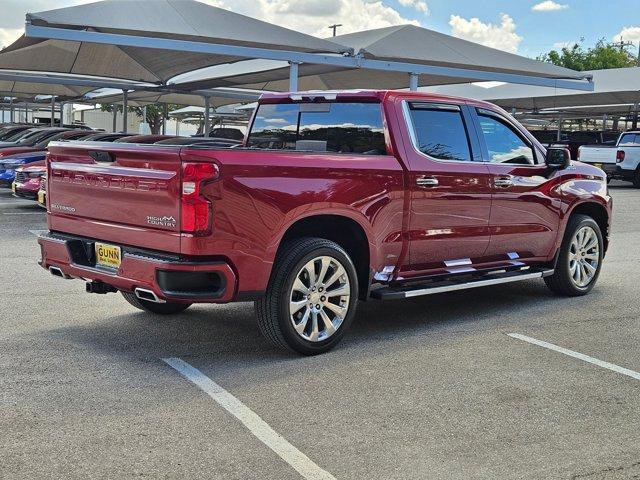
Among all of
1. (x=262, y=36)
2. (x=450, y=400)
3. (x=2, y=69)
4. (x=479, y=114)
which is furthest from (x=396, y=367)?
(x=2, y=69)

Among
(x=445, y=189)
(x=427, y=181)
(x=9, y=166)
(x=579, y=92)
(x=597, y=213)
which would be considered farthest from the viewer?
(x=579, y=92)

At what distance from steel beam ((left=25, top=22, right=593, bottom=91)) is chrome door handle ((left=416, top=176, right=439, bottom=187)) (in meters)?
9.62

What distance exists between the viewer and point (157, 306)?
671 centimetres

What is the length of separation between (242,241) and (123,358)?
1167mm

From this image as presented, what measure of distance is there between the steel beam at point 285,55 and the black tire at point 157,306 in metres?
8.50

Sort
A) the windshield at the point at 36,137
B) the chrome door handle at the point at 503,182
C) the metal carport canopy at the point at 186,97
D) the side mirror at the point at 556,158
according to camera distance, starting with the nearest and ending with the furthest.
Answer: the chrome door handle at the point at 503,182 → the side mirror at the point at 556,158 → the windshield at the point at 36,137 → the metal carport canopy at the point at 186,97

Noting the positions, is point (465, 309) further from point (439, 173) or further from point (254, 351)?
point (254, 351)

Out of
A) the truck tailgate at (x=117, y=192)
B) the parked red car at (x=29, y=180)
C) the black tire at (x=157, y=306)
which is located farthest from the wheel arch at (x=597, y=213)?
the parked red car at (x=29, y=180)

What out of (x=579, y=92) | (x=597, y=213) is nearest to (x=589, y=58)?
(x=579, y=92)

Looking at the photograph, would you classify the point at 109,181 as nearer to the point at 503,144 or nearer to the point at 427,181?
the point at 427,181

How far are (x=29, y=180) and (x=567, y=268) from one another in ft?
32.4

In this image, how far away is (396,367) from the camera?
5461 millimetres

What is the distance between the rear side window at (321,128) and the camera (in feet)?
20.9

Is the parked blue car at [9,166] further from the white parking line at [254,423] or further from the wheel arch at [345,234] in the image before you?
the white parking line at [254,423]
